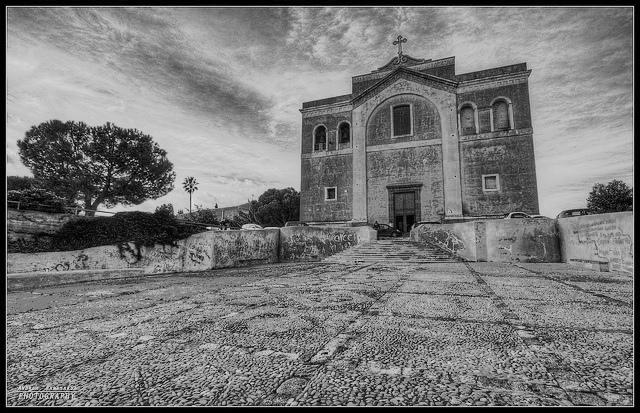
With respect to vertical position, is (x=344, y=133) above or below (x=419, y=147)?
above

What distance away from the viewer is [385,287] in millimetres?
5055

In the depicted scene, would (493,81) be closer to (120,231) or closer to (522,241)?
(522,241)

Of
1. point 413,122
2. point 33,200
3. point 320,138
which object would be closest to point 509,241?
point 413,122

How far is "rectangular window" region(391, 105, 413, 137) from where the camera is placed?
20234mm

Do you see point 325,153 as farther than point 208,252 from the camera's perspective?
Yes

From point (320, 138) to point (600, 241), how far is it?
17315 millimetres

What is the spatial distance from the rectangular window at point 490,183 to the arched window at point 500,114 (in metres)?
2.93

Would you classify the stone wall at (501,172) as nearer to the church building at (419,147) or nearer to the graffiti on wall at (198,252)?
the church building at (419,147)

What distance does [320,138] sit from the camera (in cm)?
2258

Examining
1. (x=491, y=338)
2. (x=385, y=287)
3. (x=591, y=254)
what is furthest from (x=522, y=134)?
(x=491, y=338)

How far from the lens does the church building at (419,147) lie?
17656mm

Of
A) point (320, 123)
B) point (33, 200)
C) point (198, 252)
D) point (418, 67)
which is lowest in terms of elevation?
point (198, 252)

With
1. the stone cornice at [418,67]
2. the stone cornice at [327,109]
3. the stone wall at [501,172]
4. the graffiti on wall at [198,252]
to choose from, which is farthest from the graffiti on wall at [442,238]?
the stone cornice at [418,67]

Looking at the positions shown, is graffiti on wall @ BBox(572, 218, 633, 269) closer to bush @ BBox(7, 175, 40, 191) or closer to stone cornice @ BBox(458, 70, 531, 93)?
stone cornice @ BBox(458, 70, 531, 93)
